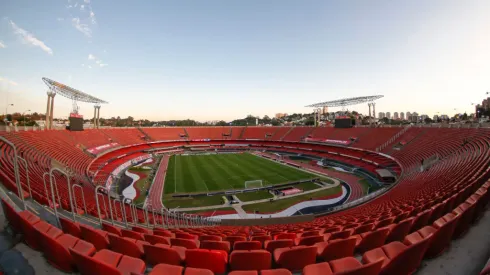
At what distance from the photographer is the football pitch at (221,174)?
29.7 metres

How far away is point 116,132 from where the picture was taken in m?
54.9

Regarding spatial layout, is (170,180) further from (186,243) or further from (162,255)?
(162,255)

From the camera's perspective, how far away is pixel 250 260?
354cm

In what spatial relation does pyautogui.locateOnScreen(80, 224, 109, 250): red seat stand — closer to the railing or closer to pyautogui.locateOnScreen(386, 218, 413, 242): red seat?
pyautogui.locateOnScreen(386, 218, 413, 242): red seat

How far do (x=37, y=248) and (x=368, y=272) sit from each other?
5.62m

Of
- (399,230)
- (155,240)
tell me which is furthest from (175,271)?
(399,230)

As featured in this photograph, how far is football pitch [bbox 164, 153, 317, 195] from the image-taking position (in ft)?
97.6

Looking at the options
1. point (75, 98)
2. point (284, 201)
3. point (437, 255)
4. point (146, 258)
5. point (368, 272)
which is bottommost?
point (284, 201)

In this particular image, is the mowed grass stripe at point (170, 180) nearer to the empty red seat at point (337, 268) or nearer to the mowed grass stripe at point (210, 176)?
the mowed grass stripe at point (210, 176)

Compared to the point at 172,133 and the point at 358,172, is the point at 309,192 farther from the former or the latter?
the point at 172,133

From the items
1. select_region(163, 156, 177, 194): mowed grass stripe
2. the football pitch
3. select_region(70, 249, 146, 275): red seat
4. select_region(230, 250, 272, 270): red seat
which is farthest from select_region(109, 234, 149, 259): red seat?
select_region(163, 156, 177, 194): mowed grass stripe

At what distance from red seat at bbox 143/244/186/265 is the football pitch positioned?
80.9 ft

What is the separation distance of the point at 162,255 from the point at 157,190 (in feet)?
87.5

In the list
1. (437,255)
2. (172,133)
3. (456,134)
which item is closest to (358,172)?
(456,134)
